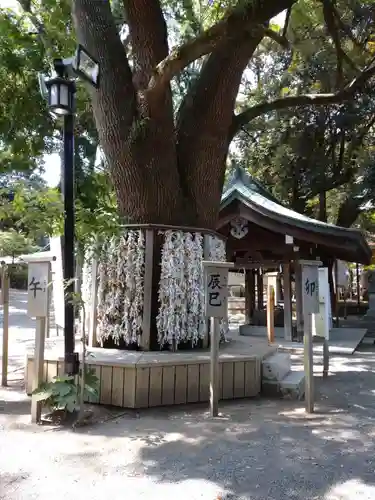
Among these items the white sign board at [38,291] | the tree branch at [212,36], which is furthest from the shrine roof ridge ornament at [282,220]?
the white sign board at [38,291]

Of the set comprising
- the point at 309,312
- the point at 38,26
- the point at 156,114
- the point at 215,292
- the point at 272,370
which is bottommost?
the point at 272,370

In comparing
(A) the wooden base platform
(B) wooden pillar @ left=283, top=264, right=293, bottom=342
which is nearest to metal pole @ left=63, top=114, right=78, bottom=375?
(A) the wooden base platform

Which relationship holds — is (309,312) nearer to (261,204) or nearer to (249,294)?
(261,204)

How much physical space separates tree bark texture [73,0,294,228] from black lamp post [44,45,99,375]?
54.5 inches

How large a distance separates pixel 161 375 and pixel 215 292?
1.19m

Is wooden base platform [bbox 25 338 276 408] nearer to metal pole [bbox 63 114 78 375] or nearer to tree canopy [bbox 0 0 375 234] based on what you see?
metal pole [bbox 63 114 78 375]

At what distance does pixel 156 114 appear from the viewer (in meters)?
6.39

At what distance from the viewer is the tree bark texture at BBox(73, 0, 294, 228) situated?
6.39 metres

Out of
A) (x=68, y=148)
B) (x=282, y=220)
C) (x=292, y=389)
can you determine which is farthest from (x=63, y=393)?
(x=282, y=220)

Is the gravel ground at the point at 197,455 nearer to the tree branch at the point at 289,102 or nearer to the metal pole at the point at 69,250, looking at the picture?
the metal pole at the point at 69,250

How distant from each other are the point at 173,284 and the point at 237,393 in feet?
5.29

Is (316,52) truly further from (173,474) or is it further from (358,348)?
(173,474)

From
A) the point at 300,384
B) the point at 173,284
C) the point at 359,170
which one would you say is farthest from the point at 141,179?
the point at 359,170

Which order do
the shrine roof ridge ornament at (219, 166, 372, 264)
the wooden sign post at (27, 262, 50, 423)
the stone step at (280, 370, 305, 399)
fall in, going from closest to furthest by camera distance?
the wooden sign post at (27, 262, 50, 423) → the stone step at (280, 370, 305, 399) → the shrine roof ridge ornament at (219, 166, 372, 264)
